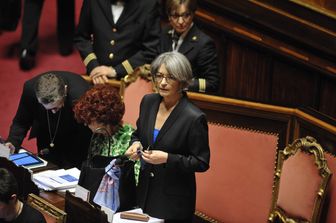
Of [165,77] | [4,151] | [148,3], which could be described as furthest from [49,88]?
[148,3]

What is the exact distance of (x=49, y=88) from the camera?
3.23 metres

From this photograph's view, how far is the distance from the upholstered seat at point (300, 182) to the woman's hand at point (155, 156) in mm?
696

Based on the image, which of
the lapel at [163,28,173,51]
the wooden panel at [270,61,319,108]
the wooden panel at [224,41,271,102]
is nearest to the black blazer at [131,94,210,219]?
the lapel at [163,28,173,51]

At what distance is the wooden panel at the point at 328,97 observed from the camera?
3.70 metres

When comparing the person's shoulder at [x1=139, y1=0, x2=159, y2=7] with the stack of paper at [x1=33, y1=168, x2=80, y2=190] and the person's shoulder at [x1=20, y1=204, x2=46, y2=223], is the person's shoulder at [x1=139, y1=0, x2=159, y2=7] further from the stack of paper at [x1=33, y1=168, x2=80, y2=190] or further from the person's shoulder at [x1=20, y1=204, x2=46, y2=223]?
the person's shoulder at [x1=20, y1=204, x2=46, y2=223]

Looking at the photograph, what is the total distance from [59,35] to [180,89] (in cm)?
227

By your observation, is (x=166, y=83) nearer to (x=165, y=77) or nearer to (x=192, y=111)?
(x=165, y=77)

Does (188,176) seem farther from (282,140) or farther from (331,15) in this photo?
(331,15)

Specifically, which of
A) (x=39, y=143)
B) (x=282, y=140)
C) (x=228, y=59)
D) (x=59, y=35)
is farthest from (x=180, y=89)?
(x=59, y=35)

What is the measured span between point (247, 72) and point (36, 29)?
1.43 metres

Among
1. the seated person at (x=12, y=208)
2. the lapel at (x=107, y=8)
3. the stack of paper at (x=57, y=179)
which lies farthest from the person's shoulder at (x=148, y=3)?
the seated person at (x=12, y=208)

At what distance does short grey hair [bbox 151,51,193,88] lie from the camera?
2775 mm

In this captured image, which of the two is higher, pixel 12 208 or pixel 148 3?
pixel 148 3

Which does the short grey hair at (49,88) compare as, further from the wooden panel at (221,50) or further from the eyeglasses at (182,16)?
the wooden panel at (221,50)
